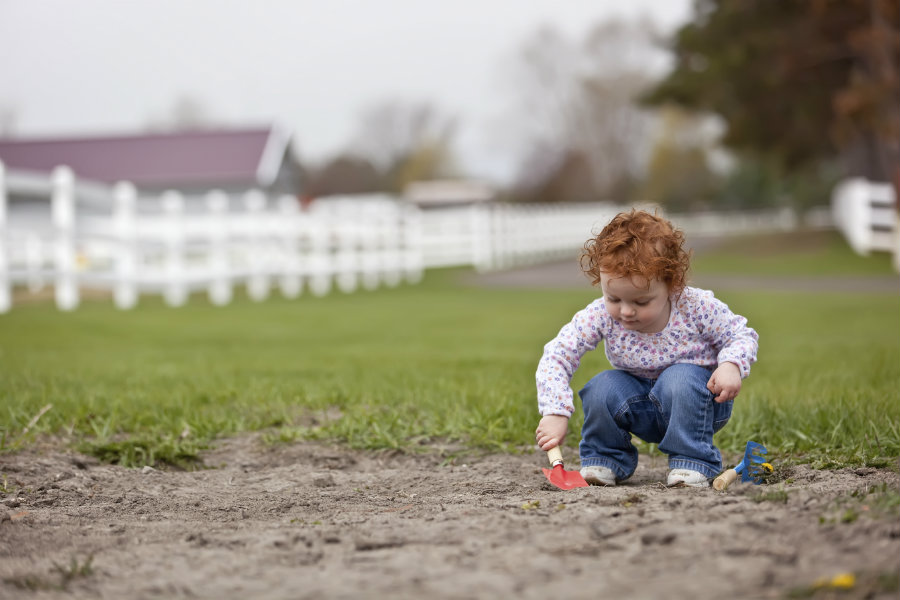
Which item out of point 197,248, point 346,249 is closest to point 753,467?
point 197,248

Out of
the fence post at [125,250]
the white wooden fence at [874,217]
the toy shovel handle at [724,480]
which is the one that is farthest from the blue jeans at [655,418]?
the white wooden fence at [874,217]

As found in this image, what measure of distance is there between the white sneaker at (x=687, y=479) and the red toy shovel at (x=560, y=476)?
30 cm

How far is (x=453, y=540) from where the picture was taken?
254 cm

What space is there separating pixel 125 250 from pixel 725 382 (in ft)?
38.1

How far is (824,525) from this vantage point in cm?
247

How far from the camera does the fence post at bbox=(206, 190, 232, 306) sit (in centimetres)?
1588

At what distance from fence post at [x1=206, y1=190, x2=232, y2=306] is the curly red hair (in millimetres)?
12615

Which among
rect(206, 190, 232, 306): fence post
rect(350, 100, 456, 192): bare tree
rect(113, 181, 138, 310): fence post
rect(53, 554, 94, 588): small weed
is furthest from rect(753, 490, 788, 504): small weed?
rect(350, 100, 456, 192): bare tree

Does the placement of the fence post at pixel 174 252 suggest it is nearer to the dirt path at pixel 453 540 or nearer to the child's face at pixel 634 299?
the dirt path at pixel 453 540

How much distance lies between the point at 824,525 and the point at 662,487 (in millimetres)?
1071

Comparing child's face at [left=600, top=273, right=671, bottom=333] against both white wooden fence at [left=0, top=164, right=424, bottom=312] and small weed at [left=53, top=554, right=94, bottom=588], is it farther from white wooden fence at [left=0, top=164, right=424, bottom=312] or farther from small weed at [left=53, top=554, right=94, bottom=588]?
white wooden fence at [left=0, top=164, right=424, bottom=312]

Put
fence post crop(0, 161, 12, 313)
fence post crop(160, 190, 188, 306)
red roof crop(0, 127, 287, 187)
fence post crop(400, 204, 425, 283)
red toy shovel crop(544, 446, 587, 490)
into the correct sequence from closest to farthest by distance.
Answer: red toy shovel crop(544, 446, 587, 490), fence post crop(0, 161, 12, 313), fence post crop(160, 190, 188, 306), fence post crop(400, 204, 425, 283), red roof crop(0, 127, 287, 187)

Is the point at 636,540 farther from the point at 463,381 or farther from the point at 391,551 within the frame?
the point at 463,381

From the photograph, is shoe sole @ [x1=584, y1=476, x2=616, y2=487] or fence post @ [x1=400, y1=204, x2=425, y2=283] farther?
fence post @ [x1=400, y1=204, x2=425, y2=283]
